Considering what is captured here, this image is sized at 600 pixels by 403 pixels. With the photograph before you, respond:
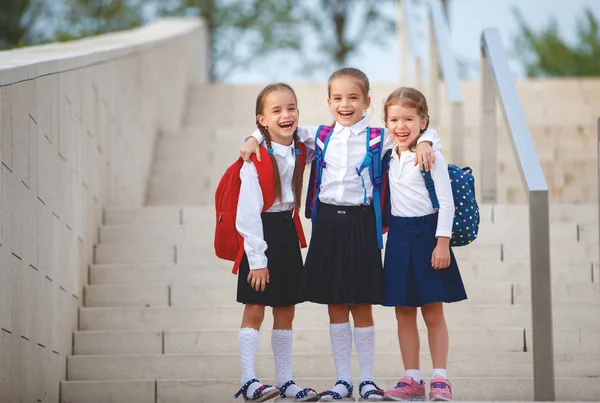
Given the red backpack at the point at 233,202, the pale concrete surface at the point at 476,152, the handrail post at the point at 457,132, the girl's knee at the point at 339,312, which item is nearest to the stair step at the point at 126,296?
the red backpack at the point at 233,202

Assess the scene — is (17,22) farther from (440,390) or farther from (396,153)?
(440,390)

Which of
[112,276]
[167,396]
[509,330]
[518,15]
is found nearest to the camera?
[167,396]

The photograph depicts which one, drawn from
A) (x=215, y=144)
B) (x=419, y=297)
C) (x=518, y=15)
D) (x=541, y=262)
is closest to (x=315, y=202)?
(x=419, y=297)

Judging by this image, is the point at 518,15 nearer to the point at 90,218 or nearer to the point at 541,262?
the point at 90,218

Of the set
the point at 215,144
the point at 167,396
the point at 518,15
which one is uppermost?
the point at 518,15

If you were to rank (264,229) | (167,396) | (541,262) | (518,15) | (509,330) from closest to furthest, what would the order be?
(541,262) < (264,229) < (167,396) < (509,330) < (518,15)

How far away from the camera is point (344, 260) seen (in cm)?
474

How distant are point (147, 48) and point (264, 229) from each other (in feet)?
15.1

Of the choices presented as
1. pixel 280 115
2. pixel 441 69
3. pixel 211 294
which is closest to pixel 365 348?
pixel 280 115

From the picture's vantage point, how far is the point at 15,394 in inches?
181

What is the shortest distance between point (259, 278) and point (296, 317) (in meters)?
1.27

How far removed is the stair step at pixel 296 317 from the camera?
19.1 feet

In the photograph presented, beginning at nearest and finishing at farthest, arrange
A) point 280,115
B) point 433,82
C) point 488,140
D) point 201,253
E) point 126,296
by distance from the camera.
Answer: point 280,115
point 126,296
point 201,253
point 488,140
point 433,82

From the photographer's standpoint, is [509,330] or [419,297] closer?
[419,297]
